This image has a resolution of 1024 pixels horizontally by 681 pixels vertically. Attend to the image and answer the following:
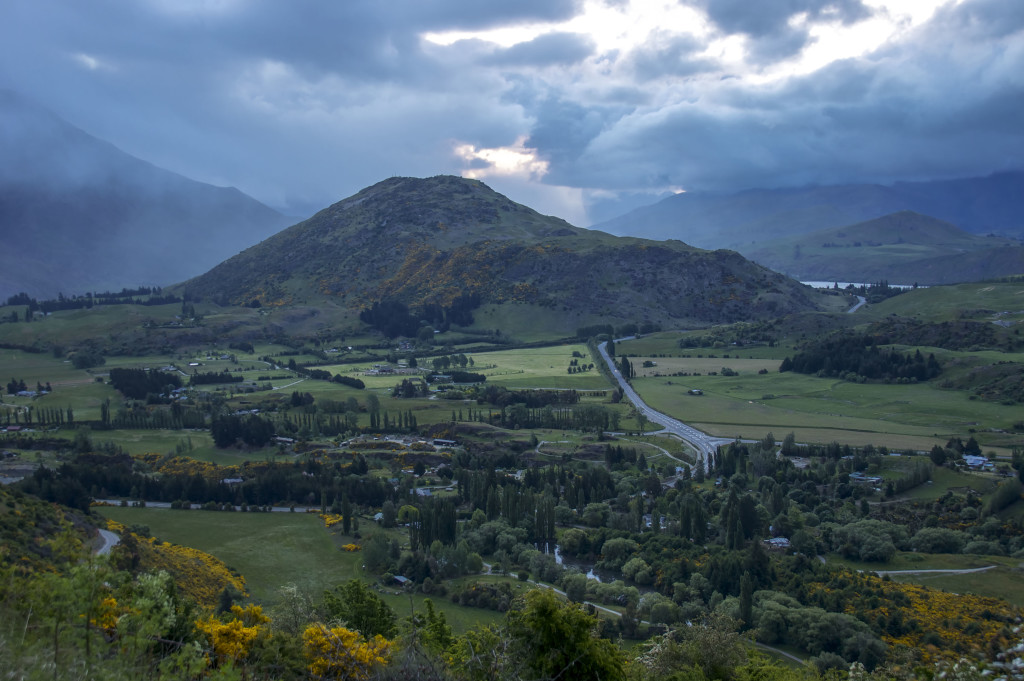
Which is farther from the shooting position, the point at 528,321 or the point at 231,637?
the point at 528,321

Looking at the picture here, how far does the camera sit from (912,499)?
65.4 meters

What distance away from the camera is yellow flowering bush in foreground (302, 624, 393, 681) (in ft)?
73.0

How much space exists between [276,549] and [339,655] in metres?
35.6

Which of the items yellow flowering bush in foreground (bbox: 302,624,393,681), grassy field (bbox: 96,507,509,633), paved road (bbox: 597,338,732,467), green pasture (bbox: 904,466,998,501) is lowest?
grassy field (bbox: 96,507,509,633)

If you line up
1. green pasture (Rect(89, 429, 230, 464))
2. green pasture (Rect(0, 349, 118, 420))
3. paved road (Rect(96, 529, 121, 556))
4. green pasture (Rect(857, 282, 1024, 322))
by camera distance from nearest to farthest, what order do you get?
1. paved road (Rect(96, 529, 121, 556))
2. green pasture (Rect(89, 429, 230, 464))
3. green pasture (Rect(0, 349, 118, 420))
4. green pasture (Rect(857, 282, 1024, 322))

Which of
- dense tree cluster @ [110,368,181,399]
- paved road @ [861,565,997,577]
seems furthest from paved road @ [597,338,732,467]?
dense tree cluster @ [110,368,181,399]

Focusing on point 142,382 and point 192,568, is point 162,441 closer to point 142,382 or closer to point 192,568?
point 142,382

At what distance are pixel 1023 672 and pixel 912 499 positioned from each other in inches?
1846

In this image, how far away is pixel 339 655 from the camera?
22844mm

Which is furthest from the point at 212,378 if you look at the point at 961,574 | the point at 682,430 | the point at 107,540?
the point at 961,574

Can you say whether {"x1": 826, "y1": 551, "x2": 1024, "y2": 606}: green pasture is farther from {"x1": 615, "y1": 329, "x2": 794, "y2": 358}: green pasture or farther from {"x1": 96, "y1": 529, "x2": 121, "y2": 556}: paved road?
{"x1": 615, "y1": 329, "x2": 794, "y2": 358}: green pasture

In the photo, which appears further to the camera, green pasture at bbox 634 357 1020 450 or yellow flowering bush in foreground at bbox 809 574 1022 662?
green pasture at bbox 634 357 1020 450

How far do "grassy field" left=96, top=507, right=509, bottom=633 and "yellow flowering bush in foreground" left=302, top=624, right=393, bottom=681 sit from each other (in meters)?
18.6

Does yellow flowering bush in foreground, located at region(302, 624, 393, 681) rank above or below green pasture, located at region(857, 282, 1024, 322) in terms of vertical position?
below
